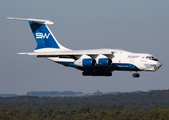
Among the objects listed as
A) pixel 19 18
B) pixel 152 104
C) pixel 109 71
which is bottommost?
pixel 152 104

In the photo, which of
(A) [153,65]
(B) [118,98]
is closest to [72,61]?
(A) [153,65]

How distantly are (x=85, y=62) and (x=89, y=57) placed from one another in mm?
997

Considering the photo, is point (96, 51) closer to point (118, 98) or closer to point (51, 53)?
point (51, 53)

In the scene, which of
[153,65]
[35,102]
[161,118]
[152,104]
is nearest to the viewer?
[153,65]

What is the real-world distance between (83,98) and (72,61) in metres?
101

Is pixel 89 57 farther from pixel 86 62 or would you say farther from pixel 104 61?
pixel 104 61

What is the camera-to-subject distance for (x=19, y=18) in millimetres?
33594

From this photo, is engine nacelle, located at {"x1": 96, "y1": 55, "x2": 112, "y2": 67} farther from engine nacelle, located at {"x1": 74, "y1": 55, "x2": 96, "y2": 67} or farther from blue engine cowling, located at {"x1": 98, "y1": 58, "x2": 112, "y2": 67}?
engine nacelle, located at {"x1": 74, "y1": 55, "x2": 96, "y2": 67}

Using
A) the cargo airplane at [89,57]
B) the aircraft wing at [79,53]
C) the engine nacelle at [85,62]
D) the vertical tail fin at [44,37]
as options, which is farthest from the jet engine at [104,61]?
the vertical tail fin at [44,37]

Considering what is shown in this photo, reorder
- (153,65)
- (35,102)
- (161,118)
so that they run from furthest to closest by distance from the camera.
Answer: (35,102)
(161,118)
(153,65)

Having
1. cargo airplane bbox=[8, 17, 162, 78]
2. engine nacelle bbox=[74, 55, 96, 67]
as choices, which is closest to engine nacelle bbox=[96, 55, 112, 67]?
cargo airplane bbox=[8, 17, 162, 78]

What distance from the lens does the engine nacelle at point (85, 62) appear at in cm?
3071

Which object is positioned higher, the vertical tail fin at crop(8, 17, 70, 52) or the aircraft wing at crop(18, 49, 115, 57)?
the vertical tail fin at crop(8, 17, 70, 52)

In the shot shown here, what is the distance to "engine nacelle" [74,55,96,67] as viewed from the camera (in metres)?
30.7
